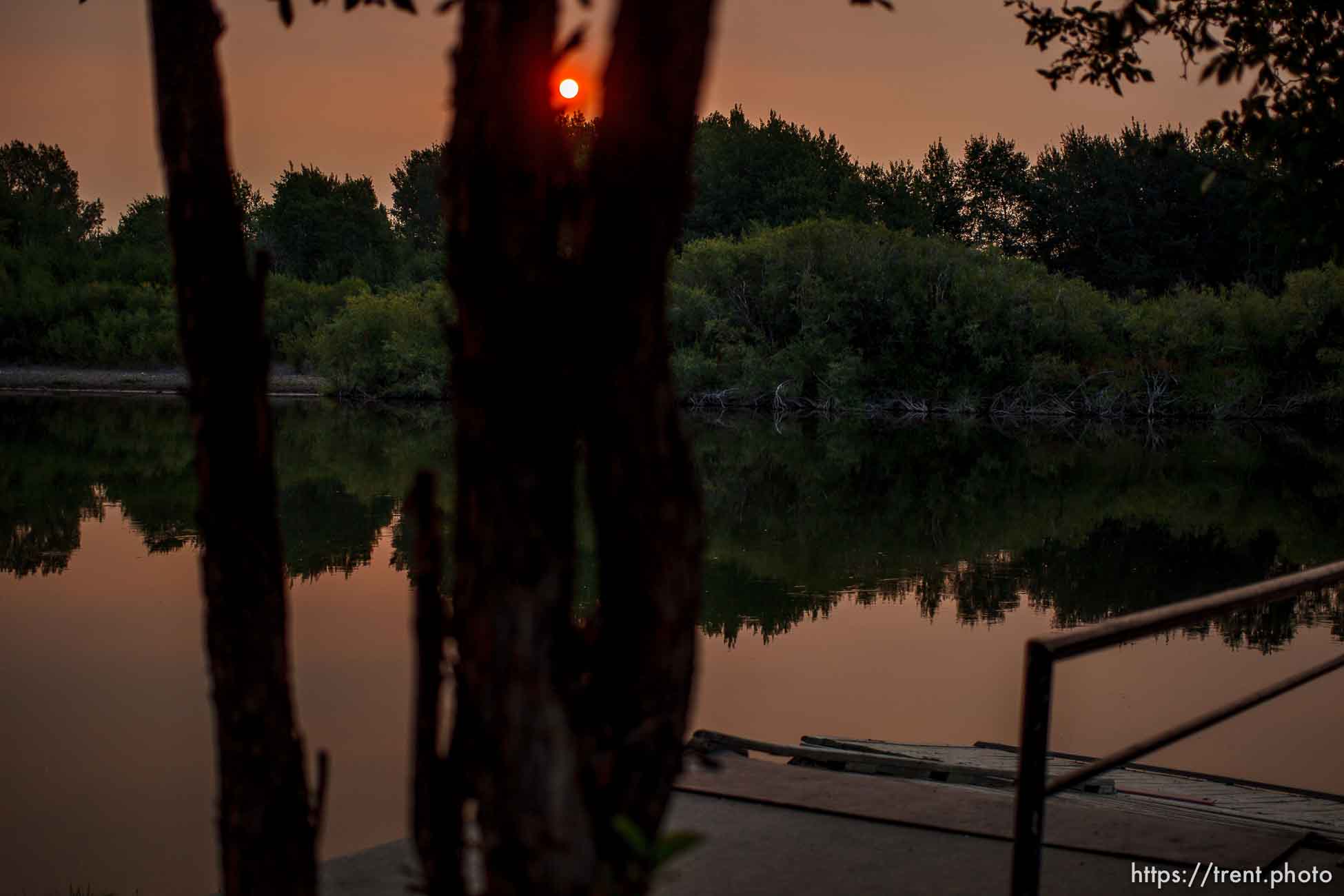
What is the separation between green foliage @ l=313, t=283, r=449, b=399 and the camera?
149 ft

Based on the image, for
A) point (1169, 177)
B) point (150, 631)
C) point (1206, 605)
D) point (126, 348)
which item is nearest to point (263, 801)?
point (1206, 605)

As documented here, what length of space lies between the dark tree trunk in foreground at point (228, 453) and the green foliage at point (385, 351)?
4235 centimetres

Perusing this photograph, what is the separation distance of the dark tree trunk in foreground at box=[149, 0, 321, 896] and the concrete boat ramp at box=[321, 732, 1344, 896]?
82 centimetres

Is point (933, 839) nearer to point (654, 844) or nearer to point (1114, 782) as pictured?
point (1114, 782)

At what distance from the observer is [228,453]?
267cm

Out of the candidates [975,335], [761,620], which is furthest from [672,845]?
[975,335]

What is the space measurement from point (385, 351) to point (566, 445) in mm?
45238

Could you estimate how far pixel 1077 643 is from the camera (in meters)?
2.86

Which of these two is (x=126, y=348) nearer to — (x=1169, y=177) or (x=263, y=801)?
(x=1169, y=177)

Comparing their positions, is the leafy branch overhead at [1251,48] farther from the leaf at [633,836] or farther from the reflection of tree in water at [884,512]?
the reflection of tree in water at [884,512]

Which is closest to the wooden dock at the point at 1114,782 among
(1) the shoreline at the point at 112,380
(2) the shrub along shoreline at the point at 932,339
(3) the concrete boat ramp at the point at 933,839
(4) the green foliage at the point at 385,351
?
(3) the concrete boat ramp at the point at 933,839

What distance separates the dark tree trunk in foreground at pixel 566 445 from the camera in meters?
1.96

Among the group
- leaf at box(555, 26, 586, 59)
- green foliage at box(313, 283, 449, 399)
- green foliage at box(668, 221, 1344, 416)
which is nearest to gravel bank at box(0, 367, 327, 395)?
green foliage at box(313, 283, 449, 399)

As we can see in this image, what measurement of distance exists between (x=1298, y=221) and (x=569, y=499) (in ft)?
13.7
